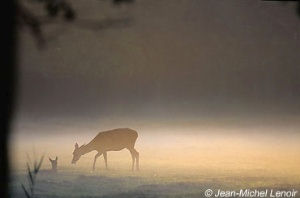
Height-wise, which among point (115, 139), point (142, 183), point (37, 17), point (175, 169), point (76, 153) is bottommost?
point (142, 183)

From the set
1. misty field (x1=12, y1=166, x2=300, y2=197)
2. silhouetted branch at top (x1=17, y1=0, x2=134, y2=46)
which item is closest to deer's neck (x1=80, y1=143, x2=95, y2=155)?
misty field (x1=12, y1=166, x2=300, y2=197)

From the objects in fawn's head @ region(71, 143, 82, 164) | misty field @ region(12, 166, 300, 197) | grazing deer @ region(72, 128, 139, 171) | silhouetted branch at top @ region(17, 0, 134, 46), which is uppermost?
silhouetted branch at top @ region(17, 0, 134, 46)

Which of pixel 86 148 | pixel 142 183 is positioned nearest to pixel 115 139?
pixel 86 148

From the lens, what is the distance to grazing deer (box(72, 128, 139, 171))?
4.06 m

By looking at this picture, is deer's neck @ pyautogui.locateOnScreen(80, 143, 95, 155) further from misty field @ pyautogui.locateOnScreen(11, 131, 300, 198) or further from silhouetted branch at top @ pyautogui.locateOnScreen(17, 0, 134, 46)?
silhouetted branch at top @ pyautogui.locateOnScreen(17, 0, 134, 46)

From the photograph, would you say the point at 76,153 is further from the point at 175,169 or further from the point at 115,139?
the point at 175,169

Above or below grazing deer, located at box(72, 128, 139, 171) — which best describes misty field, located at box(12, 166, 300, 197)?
below

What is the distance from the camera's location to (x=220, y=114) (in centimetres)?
421

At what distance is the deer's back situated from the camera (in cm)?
407

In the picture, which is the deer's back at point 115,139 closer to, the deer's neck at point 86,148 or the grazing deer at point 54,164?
the deer's neck at point 86,148

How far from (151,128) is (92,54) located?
75 cm

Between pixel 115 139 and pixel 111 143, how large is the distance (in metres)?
0.05

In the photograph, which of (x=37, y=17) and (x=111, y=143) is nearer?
(x=37, y=17)

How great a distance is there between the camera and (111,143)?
4.11 meters
